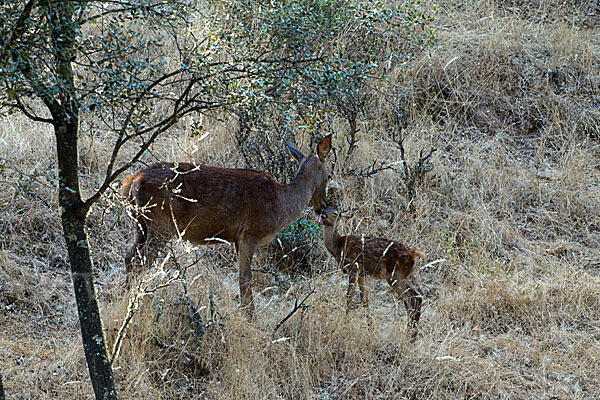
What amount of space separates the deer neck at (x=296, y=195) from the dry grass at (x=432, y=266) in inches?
30.4

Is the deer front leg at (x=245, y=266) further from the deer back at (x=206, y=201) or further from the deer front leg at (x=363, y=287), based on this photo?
the deer front leg at (x=363, y=287)

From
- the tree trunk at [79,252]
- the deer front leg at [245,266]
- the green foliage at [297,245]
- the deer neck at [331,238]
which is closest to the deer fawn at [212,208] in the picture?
the deer front leg at [245,266]

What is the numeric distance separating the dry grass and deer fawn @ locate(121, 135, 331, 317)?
44 cm

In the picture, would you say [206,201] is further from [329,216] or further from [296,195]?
[329,216]

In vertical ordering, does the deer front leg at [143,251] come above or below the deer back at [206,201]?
below

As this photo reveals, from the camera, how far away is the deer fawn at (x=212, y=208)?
258 inches

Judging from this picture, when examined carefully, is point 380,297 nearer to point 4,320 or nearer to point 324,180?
point 324,180

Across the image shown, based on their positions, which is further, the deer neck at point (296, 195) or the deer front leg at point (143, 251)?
the deer neck at point (296, 195)

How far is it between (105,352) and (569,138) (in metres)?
7.97

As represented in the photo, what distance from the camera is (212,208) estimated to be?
6.73 metres

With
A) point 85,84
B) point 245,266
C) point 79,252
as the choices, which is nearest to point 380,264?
point 245,266

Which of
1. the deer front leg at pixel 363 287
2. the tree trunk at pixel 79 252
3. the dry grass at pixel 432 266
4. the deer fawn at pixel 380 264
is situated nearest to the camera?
the tree trunk at pixel 79 252

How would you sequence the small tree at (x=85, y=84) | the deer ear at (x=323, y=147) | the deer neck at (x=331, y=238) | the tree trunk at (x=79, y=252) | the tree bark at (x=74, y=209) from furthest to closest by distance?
the deer neck at (x=331, y=238)
the deer ear at (x=323, y=147)
the tree trunk at (x=79, y=252)
the tree bark at (x=74, y=209)
the small tree at (x=85, y=84)

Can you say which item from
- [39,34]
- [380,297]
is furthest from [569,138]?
→ [39,34]
